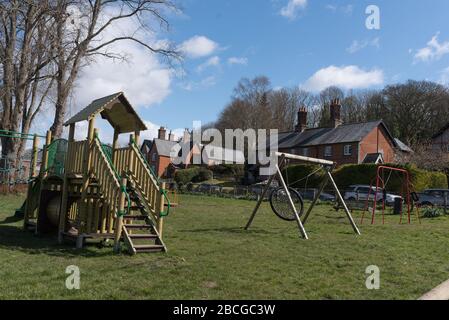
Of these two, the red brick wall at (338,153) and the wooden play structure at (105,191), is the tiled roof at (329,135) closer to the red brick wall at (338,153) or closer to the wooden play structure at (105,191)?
the red brick wall at (338,153)

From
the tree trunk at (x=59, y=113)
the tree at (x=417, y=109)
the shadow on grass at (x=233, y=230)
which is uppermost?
the tree at (x=417, y=109)

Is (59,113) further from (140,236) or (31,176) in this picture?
(140,236)

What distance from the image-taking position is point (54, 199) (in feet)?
37.8

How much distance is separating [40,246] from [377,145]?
1813 inches

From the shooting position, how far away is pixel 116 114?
11625 millimetres

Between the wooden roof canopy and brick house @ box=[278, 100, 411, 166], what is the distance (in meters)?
39.8

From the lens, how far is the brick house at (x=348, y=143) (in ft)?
158

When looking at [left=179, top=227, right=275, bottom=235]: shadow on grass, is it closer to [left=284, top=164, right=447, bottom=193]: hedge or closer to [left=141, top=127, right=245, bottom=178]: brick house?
[left=284, top=164, right=447, bottom=193]: hedge

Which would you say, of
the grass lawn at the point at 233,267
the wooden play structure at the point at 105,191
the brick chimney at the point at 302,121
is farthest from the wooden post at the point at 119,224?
the brick chimney at the point at 302,121

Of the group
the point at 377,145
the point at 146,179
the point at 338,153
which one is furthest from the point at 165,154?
the point at 146,179

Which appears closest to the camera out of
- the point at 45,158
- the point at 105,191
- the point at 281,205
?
the point at 105,191

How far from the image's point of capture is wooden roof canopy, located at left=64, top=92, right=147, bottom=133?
1032 centimetres
